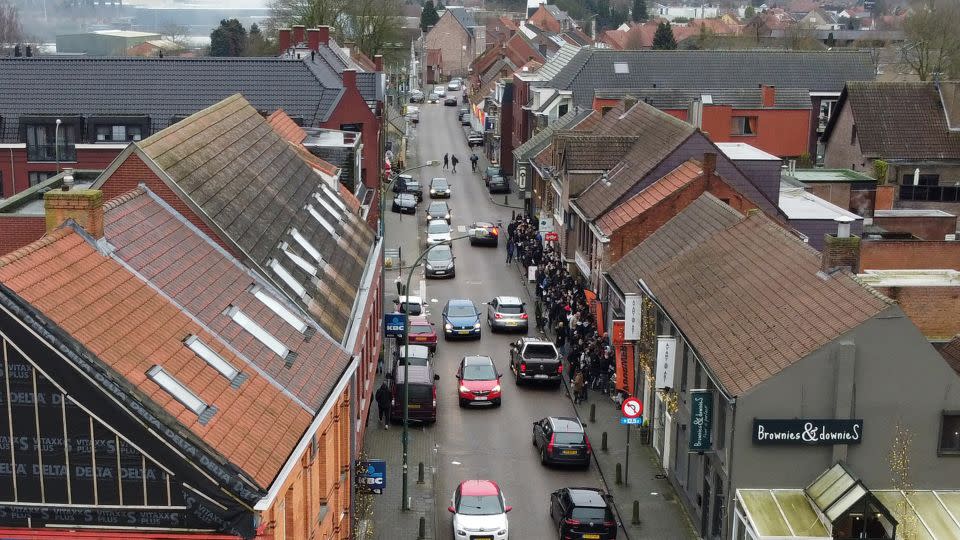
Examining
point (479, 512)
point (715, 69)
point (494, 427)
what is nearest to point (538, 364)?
point (494, 427)

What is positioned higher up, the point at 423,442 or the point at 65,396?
the point at 65,396

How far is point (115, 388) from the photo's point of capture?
1886 cm

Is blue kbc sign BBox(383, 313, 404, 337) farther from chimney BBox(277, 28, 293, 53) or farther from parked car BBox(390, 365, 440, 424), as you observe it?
chimney BBox(277, 28, 293, 53)

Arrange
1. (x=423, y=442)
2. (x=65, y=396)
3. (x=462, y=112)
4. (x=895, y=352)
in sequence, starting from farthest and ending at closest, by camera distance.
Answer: (x=462, y=112), (x=423, y=442), (x=895, y=352), (x=65, y=396)

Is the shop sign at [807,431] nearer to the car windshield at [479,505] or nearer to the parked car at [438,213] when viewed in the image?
the car windshield at [479,505]

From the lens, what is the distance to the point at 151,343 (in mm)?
20859

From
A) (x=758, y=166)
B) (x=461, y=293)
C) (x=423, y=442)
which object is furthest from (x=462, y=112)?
(x=423, y=442)

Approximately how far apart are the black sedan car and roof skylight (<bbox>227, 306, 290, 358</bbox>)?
4781cm

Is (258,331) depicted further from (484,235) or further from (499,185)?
(499,185)

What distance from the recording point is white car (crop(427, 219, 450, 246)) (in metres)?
61.5

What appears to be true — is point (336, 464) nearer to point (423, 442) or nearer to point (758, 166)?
point (423, 442)

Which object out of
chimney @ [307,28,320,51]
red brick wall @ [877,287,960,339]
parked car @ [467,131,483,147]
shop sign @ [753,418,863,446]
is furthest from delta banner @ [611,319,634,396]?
parked car @ [467,131,483,147]

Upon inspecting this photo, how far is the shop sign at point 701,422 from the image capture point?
2873 cm

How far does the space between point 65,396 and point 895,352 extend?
1648 centimetres
